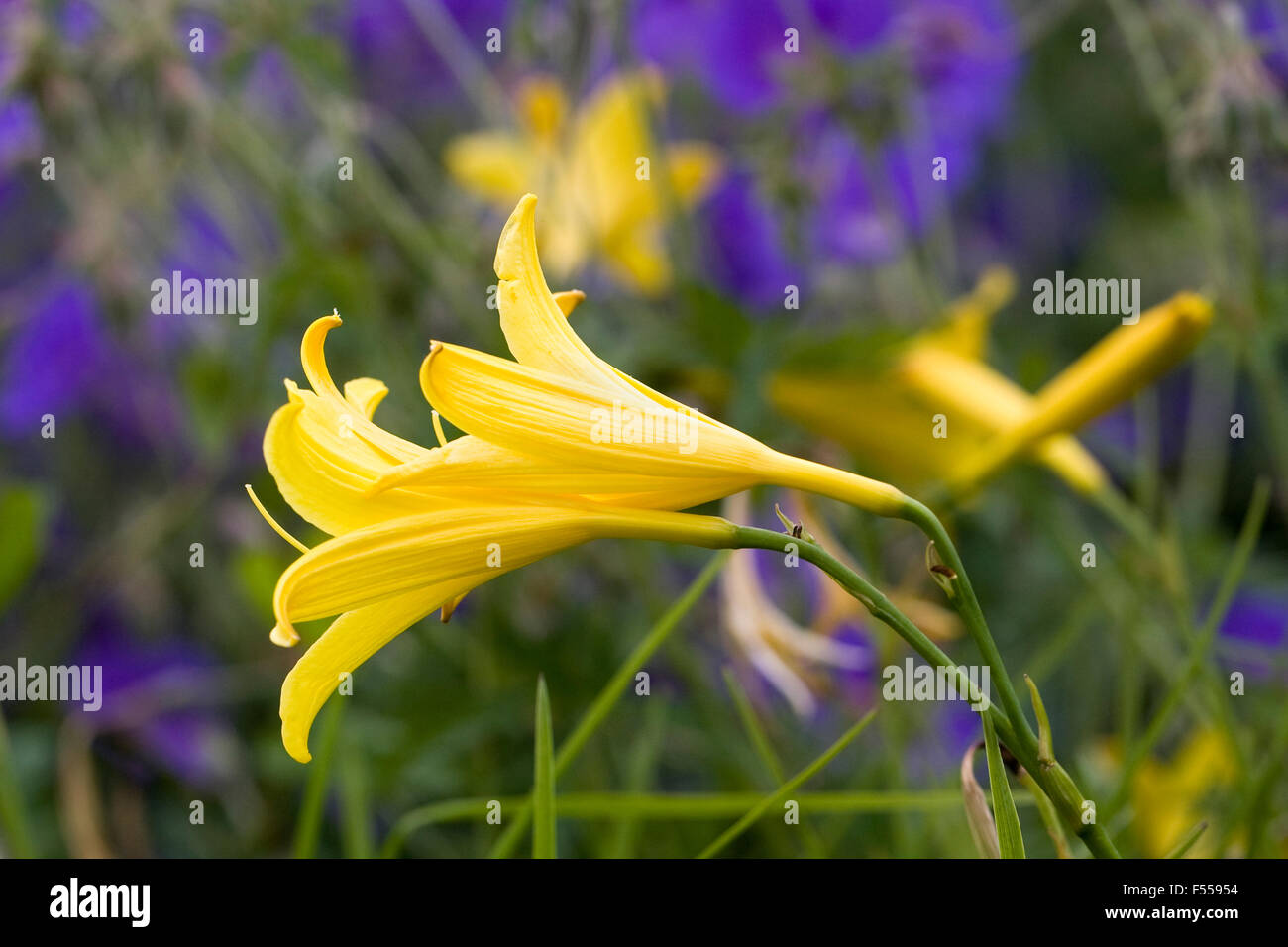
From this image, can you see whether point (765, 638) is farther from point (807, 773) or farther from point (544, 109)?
point (544, 109)

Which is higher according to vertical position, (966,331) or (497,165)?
(497,165)

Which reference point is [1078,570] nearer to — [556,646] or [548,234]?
[556,646]

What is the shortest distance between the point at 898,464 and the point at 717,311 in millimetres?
165

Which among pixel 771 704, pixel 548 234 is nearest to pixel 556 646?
pixel 771 704

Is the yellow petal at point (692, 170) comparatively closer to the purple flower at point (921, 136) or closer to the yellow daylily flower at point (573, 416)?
the purple flower at point (921, 136)

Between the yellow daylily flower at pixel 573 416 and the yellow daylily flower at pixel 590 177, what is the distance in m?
0.54

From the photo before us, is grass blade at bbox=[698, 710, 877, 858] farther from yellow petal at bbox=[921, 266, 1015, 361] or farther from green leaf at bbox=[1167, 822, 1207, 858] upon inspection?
yellow petal at bbox=[921, 266, 1015, 361]

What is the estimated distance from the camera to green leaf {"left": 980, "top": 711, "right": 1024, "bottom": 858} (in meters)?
0.32

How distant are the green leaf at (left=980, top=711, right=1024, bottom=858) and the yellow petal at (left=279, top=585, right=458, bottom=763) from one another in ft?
0.53

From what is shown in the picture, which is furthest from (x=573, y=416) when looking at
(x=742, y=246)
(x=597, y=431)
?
(x=742, y=246)

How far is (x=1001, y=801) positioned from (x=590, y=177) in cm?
77

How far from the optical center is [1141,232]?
131 cm

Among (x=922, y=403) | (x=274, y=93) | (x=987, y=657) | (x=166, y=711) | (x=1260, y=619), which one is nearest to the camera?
(x=987, y=657)

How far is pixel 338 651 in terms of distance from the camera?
0.36m
